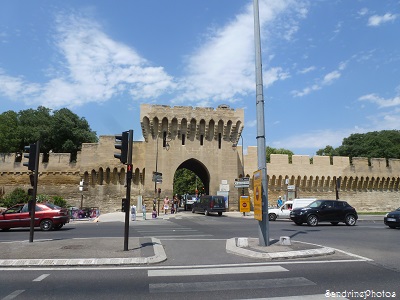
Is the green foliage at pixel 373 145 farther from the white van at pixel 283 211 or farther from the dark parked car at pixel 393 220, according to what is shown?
the dark parked car at pixel 393 220

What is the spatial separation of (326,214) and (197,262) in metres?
14.2

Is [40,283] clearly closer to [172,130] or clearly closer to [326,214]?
[326,214]

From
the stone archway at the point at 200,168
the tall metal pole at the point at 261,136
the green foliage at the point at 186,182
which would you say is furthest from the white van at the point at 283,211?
the green foliage at the point at 186,182

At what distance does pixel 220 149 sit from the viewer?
39.5 m

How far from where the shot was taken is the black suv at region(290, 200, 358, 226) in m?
Result: 19.8

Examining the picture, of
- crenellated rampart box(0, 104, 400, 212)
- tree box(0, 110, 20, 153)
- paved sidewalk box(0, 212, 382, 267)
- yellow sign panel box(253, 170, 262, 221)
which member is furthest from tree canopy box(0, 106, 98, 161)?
yellow sign panel box(253, 170, 262, 221)

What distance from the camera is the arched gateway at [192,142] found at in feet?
124

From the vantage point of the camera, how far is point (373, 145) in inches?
2589

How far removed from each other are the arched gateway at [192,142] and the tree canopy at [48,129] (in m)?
19.4

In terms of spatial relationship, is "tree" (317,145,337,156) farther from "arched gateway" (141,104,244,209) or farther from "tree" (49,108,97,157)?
"tree" (49,108,97,157)

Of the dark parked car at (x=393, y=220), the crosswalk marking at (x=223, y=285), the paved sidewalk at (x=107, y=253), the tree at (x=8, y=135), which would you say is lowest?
the crosswalk marking at (x=223, y=285)

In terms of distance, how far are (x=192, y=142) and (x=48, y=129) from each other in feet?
85.7

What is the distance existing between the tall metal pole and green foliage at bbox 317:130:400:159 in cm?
6195

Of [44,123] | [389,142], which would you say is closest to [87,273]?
[44,123]
